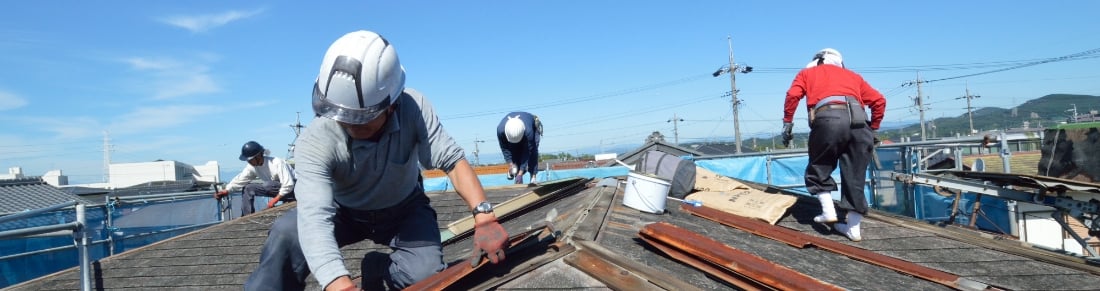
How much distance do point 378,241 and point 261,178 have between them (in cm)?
672

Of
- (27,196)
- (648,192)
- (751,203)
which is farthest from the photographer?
(27,196)

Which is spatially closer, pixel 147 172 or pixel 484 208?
pixel 484 208

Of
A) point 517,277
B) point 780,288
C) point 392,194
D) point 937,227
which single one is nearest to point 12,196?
point 392,194

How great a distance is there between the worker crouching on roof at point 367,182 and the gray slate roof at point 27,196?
32.8 feet

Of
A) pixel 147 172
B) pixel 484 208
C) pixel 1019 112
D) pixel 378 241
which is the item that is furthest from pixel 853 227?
pixel 1019 112

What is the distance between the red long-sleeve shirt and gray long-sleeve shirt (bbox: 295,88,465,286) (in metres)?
2.61

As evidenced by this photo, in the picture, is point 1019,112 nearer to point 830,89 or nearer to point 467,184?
point 830,89

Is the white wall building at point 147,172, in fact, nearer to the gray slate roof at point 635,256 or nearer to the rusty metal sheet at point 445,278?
the gray slate roof at point 635,256

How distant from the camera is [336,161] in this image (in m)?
2.28

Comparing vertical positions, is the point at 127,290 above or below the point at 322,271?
below

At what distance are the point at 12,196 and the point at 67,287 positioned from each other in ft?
27.9

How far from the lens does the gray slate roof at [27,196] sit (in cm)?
950

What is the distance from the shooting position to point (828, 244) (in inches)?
131

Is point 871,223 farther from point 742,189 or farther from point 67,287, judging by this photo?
point 67,287
